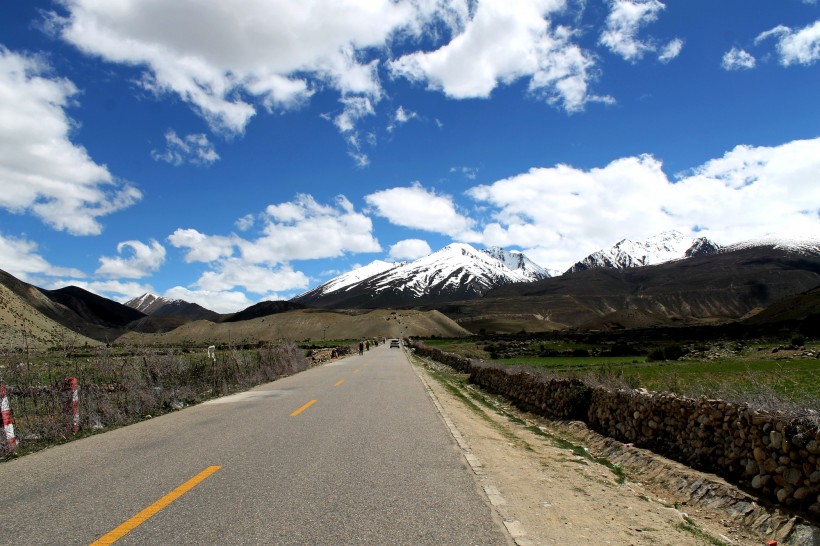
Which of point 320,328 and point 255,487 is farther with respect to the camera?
point 320,328

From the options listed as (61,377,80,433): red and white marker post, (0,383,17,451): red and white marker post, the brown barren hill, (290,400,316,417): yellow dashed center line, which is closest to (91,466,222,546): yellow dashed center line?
(0,383,17,451): red and white marker post

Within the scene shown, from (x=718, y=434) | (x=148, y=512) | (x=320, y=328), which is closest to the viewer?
(x=148, y=512)

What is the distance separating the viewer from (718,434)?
907cm

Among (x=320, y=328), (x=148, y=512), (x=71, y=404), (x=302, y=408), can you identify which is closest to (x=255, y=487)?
(x=148, y=512)

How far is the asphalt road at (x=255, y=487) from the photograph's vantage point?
519 centimetres

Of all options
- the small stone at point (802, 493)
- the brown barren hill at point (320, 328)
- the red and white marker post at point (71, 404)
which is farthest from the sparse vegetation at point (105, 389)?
the brown barren hill at point (320, 328)

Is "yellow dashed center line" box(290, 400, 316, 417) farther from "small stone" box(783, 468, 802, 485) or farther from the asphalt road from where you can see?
"small stone" box(783, 468, 802, 485)

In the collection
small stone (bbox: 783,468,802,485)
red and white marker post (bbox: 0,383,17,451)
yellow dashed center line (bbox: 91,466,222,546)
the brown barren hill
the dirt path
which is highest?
the brown barren hill

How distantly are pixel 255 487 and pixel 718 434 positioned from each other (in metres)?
7.43

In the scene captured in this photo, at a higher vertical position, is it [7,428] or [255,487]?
Answer: [7,428]

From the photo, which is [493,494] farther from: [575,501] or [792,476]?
[792,476]

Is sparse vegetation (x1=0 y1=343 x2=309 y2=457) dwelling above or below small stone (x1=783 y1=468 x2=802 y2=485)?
above

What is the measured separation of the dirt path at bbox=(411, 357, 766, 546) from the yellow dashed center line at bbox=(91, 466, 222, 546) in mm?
3657

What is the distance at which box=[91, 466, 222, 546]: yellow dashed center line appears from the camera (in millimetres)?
4941
